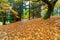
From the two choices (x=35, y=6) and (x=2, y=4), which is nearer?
(x=2, y=4)

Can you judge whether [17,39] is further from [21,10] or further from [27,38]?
[21,10]

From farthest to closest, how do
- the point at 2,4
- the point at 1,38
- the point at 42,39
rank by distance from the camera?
the point at 2,4 < the point at 1,38 < the point at 42,39

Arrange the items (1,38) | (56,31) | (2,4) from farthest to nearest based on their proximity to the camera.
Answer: (2,4) < (56,31) < (1,38)

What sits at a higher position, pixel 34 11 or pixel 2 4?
pixel 2 4

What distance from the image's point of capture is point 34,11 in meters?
23.6

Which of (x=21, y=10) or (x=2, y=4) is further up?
(x=2, y=4)

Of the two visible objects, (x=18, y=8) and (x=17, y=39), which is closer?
(x=17, y=39)

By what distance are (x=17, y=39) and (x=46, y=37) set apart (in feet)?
3.95

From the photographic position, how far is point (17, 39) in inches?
255

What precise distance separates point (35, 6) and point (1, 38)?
55.2ft

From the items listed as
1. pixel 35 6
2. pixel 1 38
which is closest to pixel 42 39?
pixel 1 38

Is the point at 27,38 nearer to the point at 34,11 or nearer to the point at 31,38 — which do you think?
the point at 31,38

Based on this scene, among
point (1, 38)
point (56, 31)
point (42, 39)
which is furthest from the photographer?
point (56, 31)

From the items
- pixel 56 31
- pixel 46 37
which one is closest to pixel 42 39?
pixel 46 37
